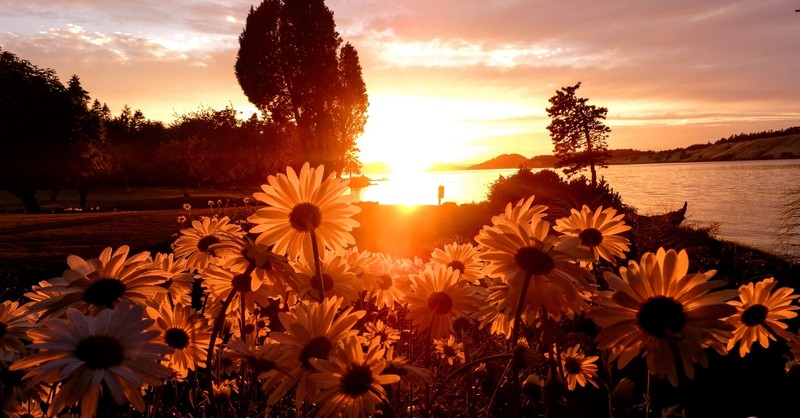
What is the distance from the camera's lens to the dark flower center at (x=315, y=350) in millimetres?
1738

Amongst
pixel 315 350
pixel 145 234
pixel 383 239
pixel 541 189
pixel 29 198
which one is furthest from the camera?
pixel 29 198

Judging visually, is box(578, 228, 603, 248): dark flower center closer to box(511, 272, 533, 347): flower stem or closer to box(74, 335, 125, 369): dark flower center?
box(511, 272, 533, 347): flower stem

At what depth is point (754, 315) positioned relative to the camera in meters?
2.60

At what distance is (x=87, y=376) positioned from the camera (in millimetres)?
1373

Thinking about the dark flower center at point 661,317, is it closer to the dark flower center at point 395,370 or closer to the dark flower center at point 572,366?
the dark flower center at point 395,370

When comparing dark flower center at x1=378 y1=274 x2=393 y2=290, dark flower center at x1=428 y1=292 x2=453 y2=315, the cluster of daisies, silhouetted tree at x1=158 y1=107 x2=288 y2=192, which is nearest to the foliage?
dark flower center at x1=378 y1=274 x2=393 y2=290

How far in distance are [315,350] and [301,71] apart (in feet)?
116

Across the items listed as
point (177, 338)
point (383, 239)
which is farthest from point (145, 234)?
point (177, 338)

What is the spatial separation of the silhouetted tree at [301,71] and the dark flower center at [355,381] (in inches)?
1278

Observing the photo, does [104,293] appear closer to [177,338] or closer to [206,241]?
[177,338]

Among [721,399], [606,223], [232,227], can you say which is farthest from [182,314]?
[721,399]

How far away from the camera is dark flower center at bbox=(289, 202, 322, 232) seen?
7.66 feet

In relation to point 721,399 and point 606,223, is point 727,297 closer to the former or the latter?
point 606,223

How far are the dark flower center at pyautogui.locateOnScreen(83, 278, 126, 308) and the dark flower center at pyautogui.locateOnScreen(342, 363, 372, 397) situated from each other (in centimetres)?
100
